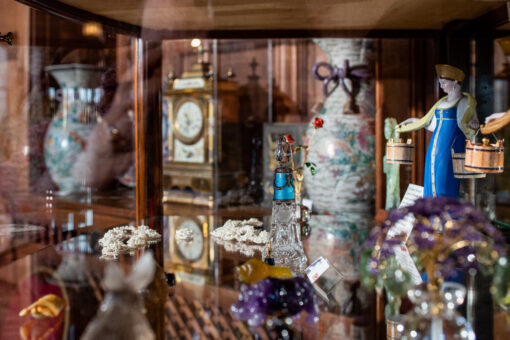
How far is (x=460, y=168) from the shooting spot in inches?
33.6

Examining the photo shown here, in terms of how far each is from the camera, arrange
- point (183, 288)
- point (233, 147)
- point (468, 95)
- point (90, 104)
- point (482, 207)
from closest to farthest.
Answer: point (183, 288), point (468, 95), point (482, 207), point (90, 104), point (233, 147)

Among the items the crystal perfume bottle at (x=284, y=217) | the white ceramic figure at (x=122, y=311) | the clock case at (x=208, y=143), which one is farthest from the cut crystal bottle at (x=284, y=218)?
the clock case at (x=208, y=143)

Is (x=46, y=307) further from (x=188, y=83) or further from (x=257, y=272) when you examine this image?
(x=188, y=83)

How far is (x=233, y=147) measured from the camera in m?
2.04

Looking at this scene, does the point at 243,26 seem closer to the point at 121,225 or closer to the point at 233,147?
the point at 121,225

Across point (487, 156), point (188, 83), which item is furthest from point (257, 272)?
point (188, 83)

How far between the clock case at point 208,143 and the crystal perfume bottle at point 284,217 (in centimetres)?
111

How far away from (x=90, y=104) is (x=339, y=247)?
1.04 metres

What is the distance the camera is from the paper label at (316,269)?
0.75 m

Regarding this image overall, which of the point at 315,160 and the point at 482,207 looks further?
the point at 315,160

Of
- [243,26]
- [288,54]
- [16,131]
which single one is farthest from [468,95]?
[288,54]

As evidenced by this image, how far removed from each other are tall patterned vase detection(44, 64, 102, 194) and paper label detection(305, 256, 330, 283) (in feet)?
3.42

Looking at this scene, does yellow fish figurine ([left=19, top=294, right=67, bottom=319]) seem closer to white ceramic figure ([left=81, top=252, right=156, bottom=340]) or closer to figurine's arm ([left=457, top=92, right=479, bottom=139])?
white ceramic figure ([left=81, top=252, right=156, bottom=340])

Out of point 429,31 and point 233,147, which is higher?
point 429,31
